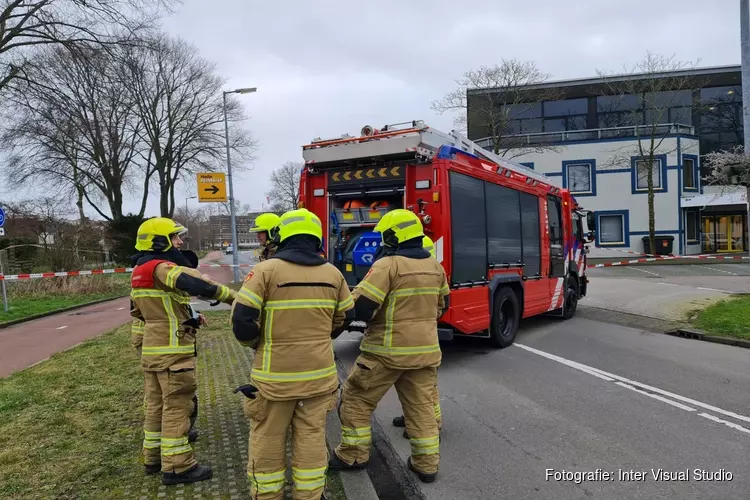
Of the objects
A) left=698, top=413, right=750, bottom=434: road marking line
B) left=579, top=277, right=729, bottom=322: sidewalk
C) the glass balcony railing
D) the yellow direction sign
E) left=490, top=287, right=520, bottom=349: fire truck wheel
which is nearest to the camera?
left=698, top=413, right=750, bottom=434: road marking line

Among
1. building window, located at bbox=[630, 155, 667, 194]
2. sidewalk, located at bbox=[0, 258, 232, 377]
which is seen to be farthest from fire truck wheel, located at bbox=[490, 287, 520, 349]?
building window, located at bbox=[630, 155, 667, 194]

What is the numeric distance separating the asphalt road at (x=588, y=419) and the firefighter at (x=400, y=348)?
0.48 metres

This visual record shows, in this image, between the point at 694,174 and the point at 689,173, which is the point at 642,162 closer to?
the point at 689,173

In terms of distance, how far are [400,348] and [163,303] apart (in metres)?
1.69

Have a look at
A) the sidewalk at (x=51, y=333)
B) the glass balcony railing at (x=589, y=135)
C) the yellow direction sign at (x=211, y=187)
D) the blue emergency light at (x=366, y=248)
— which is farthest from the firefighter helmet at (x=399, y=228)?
the glass balcony railing at (x=589, y=135)

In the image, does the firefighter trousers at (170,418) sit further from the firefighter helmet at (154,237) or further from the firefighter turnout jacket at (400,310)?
the firefighter turnout jacket at (400,310)

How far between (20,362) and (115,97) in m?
25.5

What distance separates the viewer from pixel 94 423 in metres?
4.63

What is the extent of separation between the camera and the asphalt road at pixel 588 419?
3.55 meters

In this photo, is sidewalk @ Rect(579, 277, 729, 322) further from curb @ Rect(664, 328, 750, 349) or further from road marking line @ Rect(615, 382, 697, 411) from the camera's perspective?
road marking line @ Rect(615, 382, 697, 411)

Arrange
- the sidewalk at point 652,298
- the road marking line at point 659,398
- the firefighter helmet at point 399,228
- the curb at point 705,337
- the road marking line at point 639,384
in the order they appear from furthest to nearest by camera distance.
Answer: the sidewalk at point 652,298 → the curb at point 705,337 → the road marking line at point 659,398 → the road marking line at point 639,384 → the firefighter helmet at point 399,228

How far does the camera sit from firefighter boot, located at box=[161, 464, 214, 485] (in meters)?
3.43

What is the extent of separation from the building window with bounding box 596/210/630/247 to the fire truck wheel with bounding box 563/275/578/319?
69.4 feet

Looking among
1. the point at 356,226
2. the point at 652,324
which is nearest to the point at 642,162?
the point at 652,324
